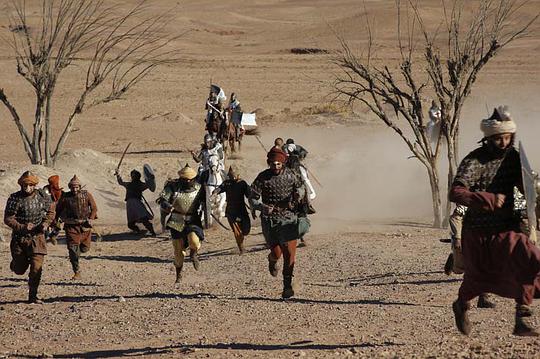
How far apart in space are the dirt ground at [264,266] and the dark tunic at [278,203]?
2.14ft

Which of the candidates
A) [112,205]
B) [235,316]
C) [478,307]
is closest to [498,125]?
[478,307]

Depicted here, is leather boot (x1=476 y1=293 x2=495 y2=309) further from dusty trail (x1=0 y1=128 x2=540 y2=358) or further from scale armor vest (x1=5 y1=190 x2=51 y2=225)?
scale armor vest (x1=5 y1=190 x2=51 y2=225)

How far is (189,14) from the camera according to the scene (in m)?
78.4

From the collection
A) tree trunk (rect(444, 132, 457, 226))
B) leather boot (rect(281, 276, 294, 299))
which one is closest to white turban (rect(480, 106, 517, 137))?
leather boot (rect(281, 276, 294, 299))

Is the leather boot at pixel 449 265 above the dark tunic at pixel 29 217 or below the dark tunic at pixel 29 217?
below

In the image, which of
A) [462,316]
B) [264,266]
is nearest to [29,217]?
[264,266]

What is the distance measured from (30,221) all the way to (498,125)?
5680 mm

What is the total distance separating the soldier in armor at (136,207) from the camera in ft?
62.7

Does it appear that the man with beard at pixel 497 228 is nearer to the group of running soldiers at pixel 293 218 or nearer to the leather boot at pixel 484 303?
the group of running soldiers at pixel 293 218

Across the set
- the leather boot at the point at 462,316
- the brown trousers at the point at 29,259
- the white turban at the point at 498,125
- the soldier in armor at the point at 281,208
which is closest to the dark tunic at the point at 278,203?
the soldier in armor at the point at 281,208

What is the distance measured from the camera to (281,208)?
36.8 feet

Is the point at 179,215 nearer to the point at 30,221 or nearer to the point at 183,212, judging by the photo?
the point at 183,212

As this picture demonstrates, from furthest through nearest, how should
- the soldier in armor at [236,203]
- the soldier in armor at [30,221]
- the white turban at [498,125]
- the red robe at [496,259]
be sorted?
the soldier in armor at [236,203] < the soldier in armor at [30,221] < the white turban at [498,125] < the red robe at [496,259]

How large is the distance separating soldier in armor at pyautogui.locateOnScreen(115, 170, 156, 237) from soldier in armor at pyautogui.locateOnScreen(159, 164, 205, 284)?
5.70 meters
